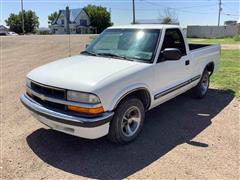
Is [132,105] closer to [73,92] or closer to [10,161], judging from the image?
[73,92]

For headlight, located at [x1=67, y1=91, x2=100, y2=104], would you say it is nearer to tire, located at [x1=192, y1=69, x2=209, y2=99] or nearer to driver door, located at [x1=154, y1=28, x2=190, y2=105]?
driver door, located at [x1=154, y1=28, x2=190, y2=105]

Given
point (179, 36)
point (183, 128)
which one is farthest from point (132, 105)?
point (179, 36)

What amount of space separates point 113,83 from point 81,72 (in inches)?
23.0

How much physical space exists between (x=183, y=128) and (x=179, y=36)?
1.96m

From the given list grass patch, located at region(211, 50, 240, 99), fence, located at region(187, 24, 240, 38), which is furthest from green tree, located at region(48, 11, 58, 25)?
grass patch, located at region(211, 50, 240, 99)

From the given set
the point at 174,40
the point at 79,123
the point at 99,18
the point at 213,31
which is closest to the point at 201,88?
the point at 174,40

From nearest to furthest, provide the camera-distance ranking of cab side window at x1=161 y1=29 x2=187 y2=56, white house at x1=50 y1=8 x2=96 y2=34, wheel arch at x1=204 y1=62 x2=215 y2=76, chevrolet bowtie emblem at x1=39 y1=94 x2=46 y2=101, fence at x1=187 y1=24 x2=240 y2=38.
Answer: chevrolet bowtie emblem at x1=39 y1=94 x2=46 y2=101
cab side window at x1=161 y1=29 x2=187 y2=56
wheel arch at x1=204 y1=62 x2=215 y2=76
fence at x1=187 y1=24 x2=240 y2=38
white house at x1=50 y1=8 x2=96 y2=34

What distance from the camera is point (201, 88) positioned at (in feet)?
21.7

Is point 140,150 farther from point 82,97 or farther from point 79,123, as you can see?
point 82,97

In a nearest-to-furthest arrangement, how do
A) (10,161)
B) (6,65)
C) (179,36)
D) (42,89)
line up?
(10,161)
(42,89)
(179,36)
(6,65)

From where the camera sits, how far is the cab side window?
5.00 m

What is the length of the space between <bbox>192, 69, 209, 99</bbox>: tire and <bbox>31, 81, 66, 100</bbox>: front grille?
12.5ft

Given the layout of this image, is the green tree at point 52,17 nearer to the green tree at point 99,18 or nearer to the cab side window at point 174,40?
the green tree at point 99,18

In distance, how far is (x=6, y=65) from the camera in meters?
11.4
